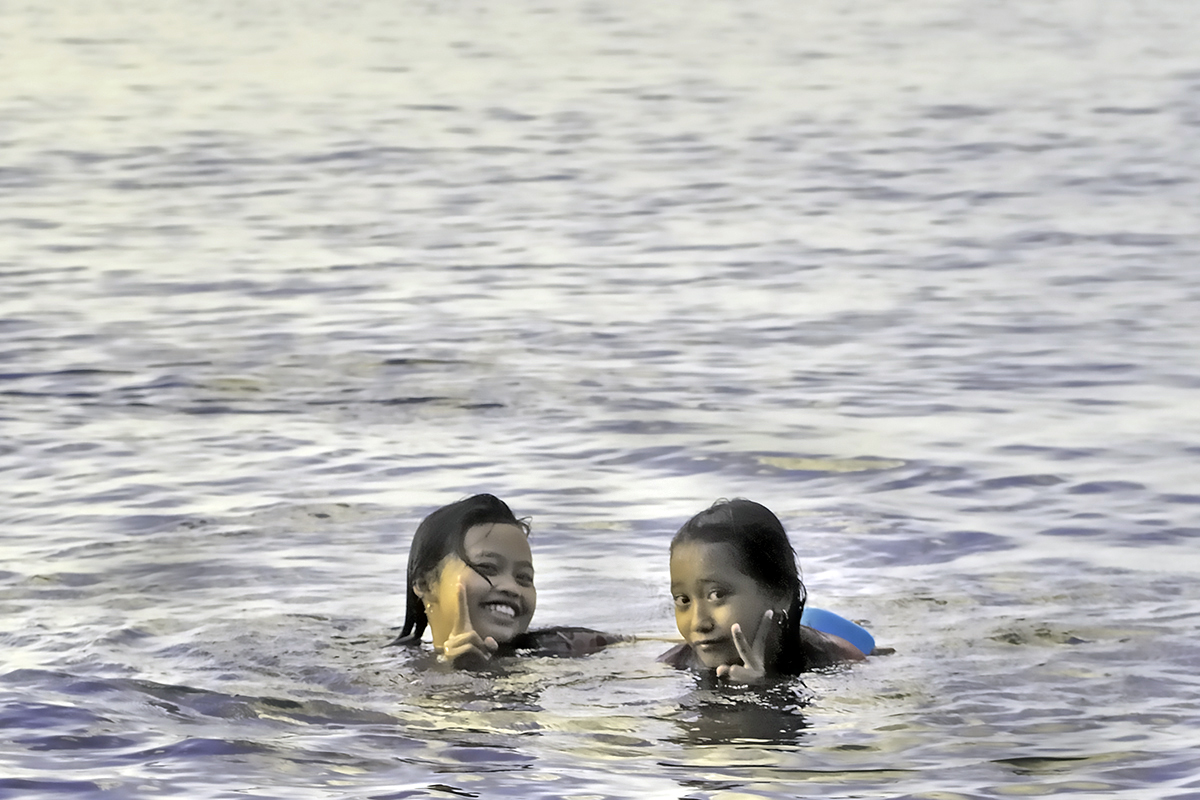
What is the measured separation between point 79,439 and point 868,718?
5736 millimetres

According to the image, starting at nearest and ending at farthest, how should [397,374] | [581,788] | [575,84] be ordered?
[581,788], [397,374], [575,84]

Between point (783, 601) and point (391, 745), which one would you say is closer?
point (391, 745)

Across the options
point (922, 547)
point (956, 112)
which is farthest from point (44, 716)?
point (956, 112)

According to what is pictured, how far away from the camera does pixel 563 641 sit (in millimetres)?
7391

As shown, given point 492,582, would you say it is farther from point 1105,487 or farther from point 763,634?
point 1105,487

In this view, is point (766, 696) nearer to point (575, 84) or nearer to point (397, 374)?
point (397, 374)

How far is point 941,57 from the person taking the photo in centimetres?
2844

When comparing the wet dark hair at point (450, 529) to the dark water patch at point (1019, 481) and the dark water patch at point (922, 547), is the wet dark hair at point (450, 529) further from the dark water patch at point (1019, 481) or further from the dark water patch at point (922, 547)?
the dark water patch at point (1019, 481)

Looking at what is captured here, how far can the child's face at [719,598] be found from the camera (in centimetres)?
666

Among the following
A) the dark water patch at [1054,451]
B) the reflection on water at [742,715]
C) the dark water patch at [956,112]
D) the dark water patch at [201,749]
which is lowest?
the dark water patch at [1054,451]

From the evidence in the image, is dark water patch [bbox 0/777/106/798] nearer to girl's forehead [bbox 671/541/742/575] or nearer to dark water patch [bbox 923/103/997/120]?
girl's forehead [bbox 671/541/742/575]

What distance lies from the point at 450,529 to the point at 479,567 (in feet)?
0.59

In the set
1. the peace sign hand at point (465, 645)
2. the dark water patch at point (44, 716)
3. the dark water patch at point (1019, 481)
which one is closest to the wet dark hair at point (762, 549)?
the peace sign hand at point (465, 645)

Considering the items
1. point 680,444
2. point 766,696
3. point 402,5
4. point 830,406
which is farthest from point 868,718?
point 402,5
